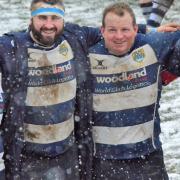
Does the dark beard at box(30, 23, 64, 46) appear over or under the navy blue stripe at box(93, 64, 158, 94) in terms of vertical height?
over

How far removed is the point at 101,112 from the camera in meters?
4.16

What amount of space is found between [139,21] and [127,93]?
6.06 m

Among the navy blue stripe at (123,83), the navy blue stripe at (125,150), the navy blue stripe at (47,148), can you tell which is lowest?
the navy blue stripe at (125,150)

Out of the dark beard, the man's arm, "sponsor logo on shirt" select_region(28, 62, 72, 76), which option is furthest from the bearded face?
the man's arm

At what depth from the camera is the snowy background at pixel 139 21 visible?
6.14 metres

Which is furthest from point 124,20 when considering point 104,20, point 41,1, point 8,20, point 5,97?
point 8,20

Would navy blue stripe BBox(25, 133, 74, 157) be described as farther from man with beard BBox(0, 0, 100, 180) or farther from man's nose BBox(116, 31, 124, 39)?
man's nose BBox(116, 31, 124, 39)

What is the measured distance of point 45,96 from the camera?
13.1ft

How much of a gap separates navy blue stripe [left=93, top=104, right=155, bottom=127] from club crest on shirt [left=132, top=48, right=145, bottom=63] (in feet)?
1.14

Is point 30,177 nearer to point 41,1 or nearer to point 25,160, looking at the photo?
point 25,160

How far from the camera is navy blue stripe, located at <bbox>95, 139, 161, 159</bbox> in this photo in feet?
13.7

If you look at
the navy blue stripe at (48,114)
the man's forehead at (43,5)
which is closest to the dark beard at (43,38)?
the man's forehead at (43,5)

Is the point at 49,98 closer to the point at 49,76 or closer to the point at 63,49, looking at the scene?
the point at 49,76

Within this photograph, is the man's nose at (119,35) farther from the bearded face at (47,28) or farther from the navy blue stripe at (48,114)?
the navy blue stripe at (48,114)
